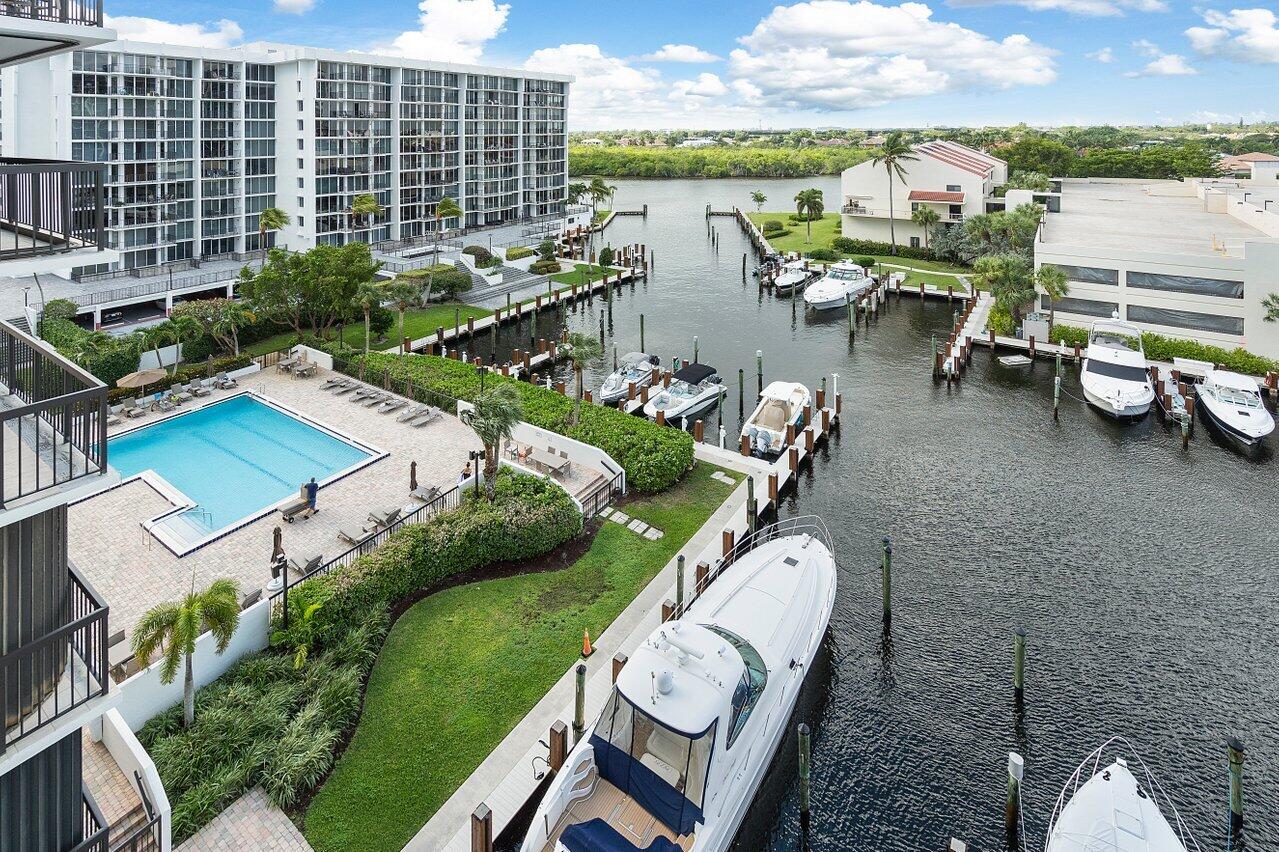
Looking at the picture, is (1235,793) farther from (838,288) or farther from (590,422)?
(838,288)

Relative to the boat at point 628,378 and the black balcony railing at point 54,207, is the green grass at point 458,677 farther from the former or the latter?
the boat at point 628,378

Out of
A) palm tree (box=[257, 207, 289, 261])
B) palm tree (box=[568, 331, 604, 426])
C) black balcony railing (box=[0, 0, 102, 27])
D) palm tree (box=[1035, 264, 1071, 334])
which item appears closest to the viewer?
black balcony railing (box=[0, 0, 102, 27])

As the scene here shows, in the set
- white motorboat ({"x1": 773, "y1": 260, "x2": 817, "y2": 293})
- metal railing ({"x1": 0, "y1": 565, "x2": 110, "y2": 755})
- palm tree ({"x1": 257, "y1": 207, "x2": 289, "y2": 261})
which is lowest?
metal railing ({"x1": 0, "y1": 565, "x2": 110, "y2": 755})

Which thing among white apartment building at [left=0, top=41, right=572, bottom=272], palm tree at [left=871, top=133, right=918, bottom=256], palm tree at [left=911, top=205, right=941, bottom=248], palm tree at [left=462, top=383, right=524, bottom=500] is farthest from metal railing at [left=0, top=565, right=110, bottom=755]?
palm tree at [left=911, top=205, right=941, bottom=248]

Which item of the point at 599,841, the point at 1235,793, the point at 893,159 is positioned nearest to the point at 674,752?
the point at 599,841

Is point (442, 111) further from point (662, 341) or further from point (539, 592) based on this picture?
point (539, 592)

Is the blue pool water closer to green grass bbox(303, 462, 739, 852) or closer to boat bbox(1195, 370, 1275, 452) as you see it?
green grass bbox(303, 462, 739, 852)
